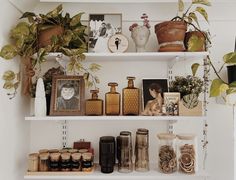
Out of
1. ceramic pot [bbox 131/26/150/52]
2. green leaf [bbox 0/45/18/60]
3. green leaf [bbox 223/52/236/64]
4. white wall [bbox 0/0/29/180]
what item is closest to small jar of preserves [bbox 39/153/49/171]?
white wall [bbox 0/0/29/180]

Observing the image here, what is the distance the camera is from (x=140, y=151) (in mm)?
1573

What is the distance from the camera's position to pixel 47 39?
60.2 inches

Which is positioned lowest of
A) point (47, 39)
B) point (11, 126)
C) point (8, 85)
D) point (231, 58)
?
point (11, 126)

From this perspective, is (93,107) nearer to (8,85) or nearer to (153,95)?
(153,95)

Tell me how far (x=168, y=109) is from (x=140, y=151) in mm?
301

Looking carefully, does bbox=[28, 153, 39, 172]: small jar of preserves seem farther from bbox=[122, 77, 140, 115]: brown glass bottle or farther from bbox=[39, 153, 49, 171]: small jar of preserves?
bbox=[122, 77, 140, 115]: brown glass bottle

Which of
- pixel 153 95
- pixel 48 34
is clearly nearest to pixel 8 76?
pixel 48 34

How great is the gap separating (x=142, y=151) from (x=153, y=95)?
0.34m

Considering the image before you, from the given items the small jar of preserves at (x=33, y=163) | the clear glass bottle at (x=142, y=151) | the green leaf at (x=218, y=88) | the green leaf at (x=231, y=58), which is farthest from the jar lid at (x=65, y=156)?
the green leaf at (x=231, y=58)

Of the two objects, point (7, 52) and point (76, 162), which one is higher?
point (7, 52)

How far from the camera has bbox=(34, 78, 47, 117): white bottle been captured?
4.98 ft

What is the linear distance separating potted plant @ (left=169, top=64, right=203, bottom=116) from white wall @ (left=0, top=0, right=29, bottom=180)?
36.5 inches

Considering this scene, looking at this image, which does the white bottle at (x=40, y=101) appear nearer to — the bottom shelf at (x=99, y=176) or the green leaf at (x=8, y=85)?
the green leaf at (x=8, y=85)

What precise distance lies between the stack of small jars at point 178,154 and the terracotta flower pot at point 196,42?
0.51 metres
